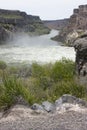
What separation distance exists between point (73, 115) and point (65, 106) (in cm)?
185

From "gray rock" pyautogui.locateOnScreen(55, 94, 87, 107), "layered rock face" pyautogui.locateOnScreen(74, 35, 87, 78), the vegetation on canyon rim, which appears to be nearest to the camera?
"gray rock" pyautogui.locateOnScreen(55, 94, 87, 107)

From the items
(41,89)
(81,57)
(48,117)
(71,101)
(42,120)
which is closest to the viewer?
(42,120)

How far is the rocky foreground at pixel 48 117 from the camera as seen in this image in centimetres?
1492

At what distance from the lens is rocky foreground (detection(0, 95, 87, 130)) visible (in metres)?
14.9

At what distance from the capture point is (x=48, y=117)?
16281 mm

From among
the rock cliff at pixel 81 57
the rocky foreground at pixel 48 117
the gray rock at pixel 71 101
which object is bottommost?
the rock cliff at pixel 81 57

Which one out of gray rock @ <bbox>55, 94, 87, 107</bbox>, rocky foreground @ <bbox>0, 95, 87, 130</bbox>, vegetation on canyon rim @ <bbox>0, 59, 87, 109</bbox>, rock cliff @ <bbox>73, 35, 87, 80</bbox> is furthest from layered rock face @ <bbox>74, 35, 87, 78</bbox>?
rocky foreground @ <bbox>0, 95, 87, 130</bbox>

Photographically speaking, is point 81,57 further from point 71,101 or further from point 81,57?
point 71,101

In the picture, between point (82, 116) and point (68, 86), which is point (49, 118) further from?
point (68, 86)

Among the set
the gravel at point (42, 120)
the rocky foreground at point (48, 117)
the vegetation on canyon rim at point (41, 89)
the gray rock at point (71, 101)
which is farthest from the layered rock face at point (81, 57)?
the gravel at point (42, 120)

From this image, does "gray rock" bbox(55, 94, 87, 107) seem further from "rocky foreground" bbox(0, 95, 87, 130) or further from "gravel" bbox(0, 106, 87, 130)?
"gravel" bbox(0, 106, 87, 130)

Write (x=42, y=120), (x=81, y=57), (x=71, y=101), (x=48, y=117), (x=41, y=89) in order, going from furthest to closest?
(x=81, y=57), (x=41, y=89), (x=71, y=101), (x=48, y=117), (x=42, y=120)

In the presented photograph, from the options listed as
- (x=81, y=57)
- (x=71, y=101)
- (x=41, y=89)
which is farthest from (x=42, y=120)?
(x=81, y=57)

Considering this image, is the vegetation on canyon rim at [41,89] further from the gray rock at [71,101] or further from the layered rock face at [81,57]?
the gray rock at [71,101]
